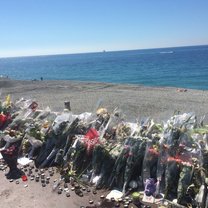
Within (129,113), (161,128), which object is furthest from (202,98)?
(161,128)

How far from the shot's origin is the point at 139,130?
33.4 feet

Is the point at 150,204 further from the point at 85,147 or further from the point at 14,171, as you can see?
the point at 14,171

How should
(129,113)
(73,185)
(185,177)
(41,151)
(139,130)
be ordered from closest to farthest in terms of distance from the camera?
(185,177)
(73,185)
(139,130)
(41,151)
(129,113)

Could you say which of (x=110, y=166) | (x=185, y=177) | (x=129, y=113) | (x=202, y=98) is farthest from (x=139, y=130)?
(x=202, y=98)

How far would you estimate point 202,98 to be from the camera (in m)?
28.3

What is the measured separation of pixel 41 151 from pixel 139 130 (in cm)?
358

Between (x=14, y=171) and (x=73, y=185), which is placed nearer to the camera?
(x=73, y=185)

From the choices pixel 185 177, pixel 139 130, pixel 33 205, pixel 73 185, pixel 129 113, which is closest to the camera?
pixel 185 177

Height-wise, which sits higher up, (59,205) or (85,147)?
(85,147)

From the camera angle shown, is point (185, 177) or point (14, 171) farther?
point (14, 171)

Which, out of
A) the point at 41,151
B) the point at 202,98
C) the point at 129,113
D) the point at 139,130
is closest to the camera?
the point at 139,130

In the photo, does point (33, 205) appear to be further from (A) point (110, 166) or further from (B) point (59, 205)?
(A) point (110, 166)

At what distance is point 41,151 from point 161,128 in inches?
166

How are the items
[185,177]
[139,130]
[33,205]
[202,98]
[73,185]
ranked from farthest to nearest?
[202,98]
[139,130]
[73,185]
[33,205]
[185,177]
